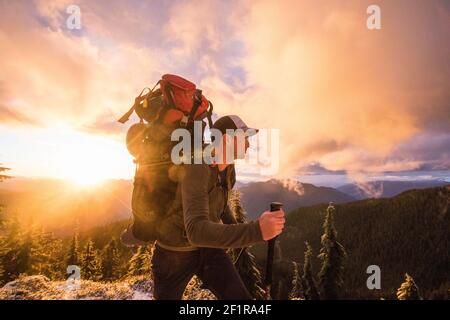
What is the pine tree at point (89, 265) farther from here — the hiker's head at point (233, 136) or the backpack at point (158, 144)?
the hiker's head at point (233, 136)

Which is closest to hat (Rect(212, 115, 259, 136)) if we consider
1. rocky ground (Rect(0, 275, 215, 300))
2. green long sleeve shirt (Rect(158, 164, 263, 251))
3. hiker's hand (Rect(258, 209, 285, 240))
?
green long sleeve shirt (Rect(158, 164, 263, 251))

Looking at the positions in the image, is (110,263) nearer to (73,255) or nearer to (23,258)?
(73,255)

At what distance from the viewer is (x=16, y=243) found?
35938 mm

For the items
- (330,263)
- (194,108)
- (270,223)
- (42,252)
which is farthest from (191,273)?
(42,252)

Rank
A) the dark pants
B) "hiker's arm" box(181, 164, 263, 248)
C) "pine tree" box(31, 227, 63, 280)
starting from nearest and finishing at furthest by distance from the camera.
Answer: "hiker's arm" box(181, 164, 263, 248) < the dark pants < "pine tree" box(31, 227, 63, 280)

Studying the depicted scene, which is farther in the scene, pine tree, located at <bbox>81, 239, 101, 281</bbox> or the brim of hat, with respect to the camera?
pine tree, located at <bbox>81, 239, 101, 281</bbox>

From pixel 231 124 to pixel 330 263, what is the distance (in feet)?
117

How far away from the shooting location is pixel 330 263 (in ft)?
116

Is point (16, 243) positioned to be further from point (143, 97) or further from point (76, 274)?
point (143, 97)

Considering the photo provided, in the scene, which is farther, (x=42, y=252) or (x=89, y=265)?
(x=89, y=265)

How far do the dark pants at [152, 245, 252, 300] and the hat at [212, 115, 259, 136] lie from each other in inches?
62.9

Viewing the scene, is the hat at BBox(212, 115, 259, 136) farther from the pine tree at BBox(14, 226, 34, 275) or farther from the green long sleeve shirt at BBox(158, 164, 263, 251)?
the pine tree at BBox(14, 226, 34, 275)

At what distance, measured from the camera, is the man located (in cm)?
305
